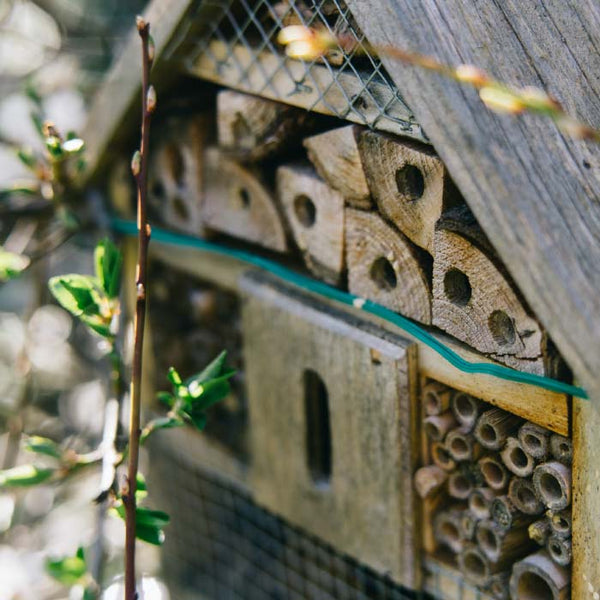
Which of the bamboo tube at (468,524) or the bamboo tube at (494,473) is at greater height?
the bamboo tube at (494,473)

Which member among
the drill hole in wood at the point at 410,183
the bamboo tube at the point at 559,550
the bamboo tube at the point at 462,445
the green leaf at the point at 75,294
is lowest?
the bamboo tube at the point at 559,550

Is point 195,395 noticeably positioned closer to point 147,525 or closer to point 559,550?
point 147,525

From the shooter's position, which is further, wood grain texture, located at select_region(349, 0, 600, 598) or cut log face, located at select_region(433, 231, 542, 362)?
cut log face, located at select_region(433, 231, 542, 362)

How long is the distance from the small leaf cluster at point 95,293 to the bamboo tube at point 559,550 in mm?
720

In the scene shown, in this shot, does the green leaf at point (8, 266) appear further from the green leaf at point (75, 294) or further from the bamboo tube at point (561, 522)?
the bamboo tube at point (561, 522)

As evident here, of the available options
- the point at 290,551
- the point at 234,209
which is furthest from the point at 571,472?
the point at 290,551

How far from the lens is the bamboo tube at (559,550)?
1273 mm

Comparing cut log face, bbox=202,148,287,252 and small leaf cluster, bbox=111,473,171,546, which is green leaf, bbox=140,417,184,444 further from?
cut log face, bbox=202,148,287,252

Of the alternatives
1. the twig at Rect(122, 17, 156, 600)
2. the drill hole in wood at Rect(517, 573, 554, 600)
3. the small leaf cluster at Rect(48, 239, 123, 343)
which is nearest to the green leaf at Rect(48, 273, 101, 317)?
the small leaf cluster at Rect(48, 239, 123, 343)

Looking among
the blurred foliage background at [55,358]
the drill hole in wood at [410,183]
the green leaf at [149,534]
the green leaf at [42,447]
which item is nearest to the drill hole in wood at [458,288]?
the drill hole in wood at [410,183]

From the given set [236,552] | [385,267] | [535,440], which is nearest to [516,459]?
[535,440]

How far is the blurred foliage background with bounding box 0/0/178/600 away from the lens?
254 cm

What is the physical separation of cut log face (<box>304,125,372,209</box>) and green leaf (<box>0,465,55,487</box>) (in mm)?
647

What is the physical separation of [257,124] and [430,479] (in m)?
0.67
